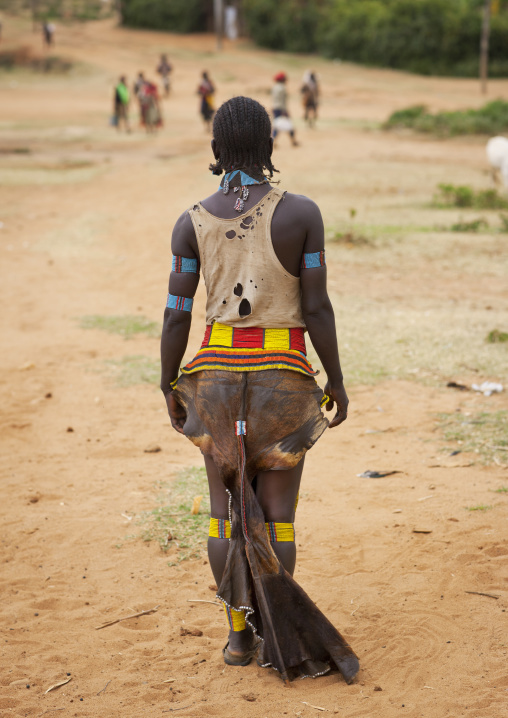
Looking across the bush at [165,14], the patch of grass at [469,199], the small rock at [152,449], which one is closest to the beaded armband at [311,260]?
the small rock at [152,449]

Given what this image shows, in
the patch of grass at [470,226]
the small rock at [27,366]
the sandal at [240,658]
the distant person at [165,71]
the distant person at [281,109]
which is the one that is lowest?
the sandal at [240,658]

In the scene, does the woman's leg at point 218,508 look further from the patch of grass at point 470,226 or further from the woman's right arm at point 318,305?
the patch of grass at point 470,226

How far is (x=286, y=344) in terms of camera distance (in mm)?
2750

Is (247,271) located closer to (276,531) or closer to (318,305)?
(318,305)

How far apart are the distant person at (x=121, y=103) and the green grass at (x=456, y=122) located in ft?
26.2

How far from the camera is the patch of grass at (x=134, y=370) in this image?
252 inches

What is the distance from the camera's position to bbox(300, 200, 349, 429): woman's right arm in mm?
2650

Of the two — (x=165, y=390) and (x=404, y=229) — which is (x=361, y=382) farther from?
(x=404, y=229)

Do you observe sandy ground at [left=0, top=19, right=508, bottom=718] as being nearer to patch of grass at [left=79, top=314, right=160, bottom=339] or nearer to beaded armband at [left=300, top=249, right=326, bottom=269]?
patch of grass at [left=79, top=314, right=160, bottom=339]

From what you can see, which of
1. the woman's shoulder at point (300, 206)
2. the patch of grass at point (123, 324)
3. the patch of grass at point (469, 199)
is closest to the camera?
the woman's shoulder at point (300, 206)

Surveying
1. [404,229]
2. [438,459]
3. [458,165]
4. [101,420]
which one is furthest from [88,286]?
[458,165]

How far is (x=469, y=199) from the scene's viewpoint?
13273mm

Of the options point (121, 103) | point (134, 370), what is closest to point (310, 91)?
point (121, 103)

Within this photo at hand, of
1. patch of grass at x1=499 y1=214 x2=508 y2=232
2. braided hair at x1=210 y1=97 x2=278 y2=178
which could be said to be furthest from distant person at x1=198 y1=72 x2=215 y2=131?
braided hair at x1=210 y1=97 x2=278 y2=178
